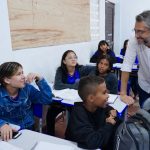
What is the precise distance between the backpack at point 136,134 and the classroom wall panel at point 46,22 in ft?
6.01

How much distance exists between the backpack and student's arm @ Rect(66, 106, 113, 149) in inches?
5.5

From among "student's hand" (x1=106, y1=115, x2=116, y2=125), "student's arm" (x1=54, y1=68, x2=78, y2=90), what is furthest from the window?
"student's hand" (x1=106, y1=115, x2=116, y2=125)

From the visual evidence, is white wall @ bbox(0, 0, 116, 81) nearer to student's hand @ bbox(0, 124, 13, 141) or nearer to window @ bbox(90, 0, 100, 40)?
window @ bbox(90, 0, 100, 40)

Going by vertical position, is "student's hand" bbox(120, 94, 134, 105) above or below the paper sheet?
above

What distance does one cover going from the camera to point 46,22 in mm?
3145

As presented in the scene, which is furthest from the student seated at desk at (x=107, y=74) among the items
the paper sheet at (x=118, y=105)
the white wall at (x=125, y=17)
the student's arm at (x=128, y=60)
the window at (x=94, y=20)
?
the white wall at (x=125, y=17)

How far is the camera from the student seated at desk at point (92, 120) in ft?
4.10

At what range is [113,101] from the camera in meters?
2.13

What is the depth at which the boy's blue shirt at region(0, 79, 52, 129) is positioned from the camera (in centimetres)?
173

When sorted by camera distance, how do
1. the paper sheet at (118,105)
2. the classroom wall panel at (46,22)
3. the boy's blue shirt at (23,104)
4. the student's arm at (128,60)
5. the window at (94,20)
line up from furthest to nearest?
the window at (94,20) → the classroom wall panel at (46,22) → the paper sheet at (118,105) → the student's arm at (128,60) → the boy's blue shirt at (23,104)

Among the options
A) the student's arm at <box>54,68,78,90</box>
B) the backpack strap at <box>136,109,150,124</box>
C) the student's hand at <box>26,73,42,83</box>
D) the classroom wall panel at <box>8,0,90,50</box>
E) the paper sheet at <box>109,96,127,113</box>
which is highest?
the classroom wall panel at <box>8,0,90,50</box>

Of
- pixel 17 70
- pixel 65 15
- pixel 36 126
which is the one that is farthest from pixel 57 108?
pixel 65 15

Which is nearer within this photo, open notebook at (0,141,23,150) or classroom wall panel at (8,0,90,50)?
open notebook at (0,141,23,150)

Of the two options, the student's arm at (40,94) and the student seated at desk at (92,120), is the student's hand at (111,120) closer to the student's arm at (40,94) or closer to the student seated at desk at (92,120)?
the student seated at desk at (92,120)
